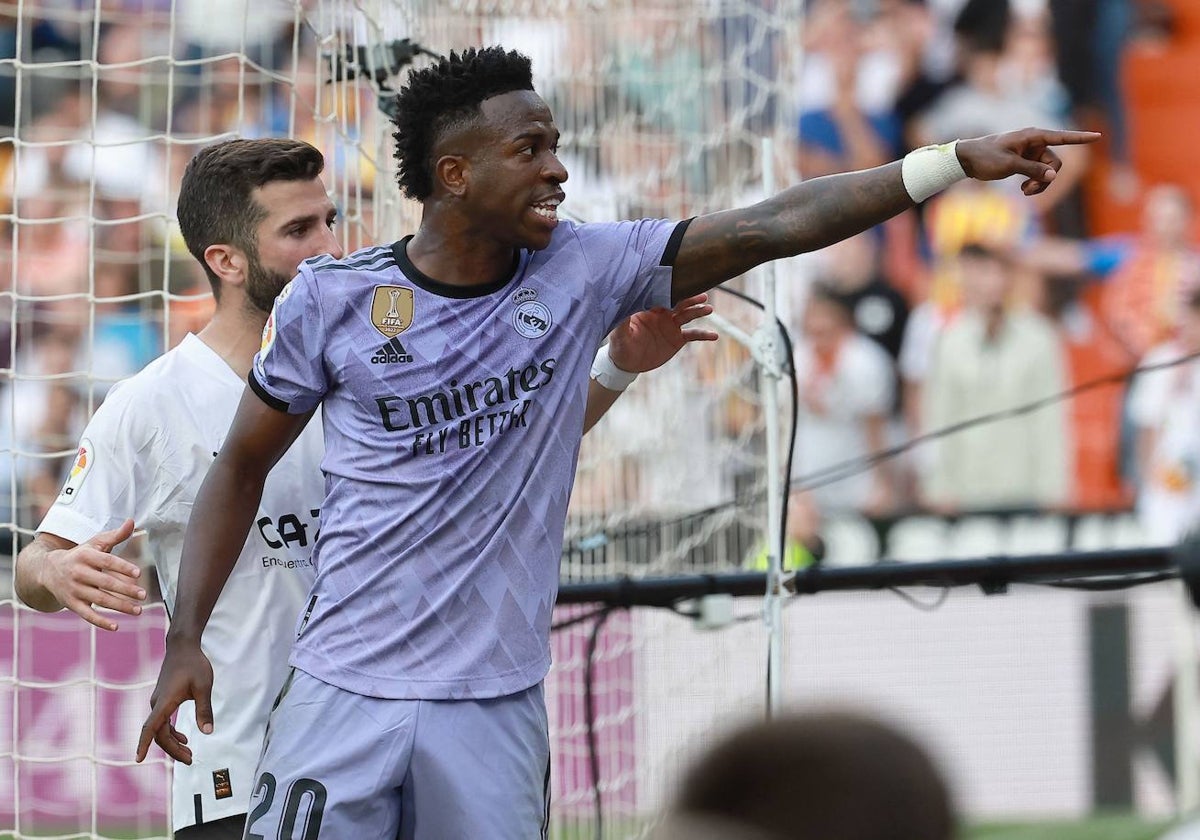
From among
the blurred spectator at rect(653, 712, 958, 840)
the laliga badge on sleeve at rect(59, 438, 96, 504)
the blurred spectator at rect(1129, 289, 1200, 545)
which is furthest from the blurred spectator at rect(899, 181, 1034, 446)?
the blurred spectator at rect(653, 712, 958, 840)

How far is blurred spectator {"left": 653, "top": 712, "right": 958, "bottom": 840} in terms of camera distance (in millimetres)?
1305

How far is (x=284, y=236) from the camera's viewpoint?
3623mm

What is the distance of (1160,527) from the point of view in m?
10.8

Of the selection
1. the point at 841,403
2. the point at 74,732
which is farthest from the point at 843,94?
the point at 74,732

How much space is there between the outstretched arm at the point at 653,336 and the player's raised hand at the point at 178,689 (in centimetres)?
87

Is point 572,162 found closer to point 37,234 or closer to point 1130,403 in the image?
point 37,234

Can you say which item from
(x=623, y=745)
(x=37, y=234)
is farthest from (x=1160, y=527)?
(x=37, y=234)

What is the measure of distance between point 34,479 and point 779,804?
28.6ft

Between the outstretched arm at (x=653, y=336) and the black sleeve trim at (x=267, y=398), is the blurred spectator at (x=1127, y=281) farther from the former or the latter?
the black sleeve trim at (x=267, y=398)

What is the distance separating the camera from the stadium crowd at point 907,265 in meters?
9.77

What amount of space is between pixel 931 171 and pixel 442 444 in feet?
3.22

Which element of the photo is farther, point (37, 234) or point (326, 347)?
point (37, 234)

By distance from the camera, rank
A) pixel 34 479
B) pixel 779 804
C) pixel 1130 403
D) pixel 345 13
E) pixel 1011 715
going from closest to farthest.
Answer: pixel 779 804, pixel 345 13, pixel 1011 715, pixel 34 479, pixel 1130 403

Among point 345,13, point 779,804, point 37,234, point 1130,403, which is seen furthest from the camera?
point 1130,403
